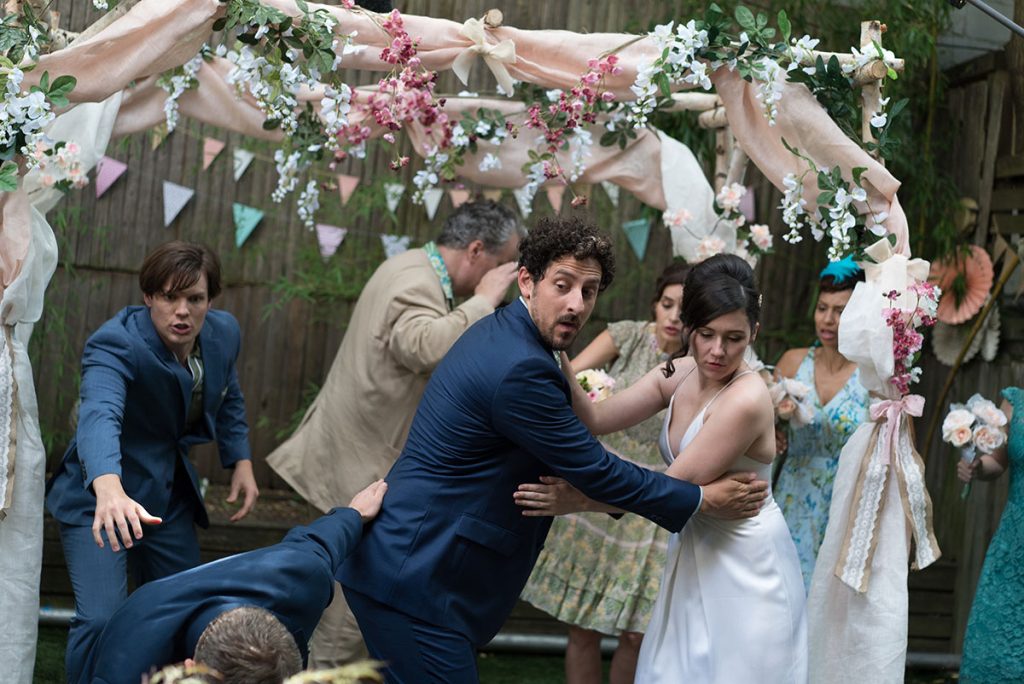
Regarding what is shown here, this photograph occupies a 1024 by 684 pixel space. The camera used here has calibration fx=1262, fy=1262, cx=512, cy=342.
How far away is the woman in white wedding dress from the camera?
9.63 feet

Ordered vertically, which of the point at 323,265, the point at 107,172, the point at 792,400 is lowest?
the point at 792,400

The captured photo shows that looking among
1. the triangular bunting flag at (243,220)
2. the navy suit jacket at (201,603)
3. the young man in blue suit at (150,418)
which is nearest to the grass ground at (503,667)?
the young man in blue suit at (150,418)

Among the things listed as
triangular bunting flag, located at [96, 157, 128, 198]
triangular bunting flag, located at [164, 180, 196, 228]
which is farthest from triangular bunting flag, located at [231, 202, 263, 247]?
triangular bunting flag, located at [96, 157, 128, 198]

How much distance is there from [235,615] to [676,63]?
2.14 metres

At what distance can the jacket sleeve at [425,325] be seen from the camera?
4.07 metres

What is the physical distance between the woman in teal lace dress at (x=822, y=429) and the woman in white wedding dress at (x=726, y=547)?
54.0 inches

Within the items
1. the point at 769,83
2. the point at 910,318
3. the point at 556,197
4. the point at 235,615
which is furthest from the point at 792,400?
the point at 235,615

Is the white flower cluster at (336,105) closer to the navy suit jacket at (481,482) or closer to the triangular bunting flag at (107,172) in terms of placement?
the navy suit jacket at (481,482)

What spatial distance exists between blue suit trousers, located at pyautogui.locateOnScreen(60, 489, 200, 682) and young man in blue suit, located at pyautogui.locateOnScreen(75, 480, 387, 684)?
83 centimetres

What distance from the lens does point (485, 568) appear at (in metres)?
2.87

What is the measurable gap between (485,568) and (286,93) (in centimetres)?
169

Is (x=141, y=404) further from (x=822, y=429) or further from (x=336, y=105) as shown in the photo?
(x=822, y=429)

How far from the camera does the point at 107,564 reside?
3473 millimetres

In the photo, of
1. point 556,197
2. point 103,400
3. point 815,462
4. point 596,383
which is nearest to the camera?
point 103,400
